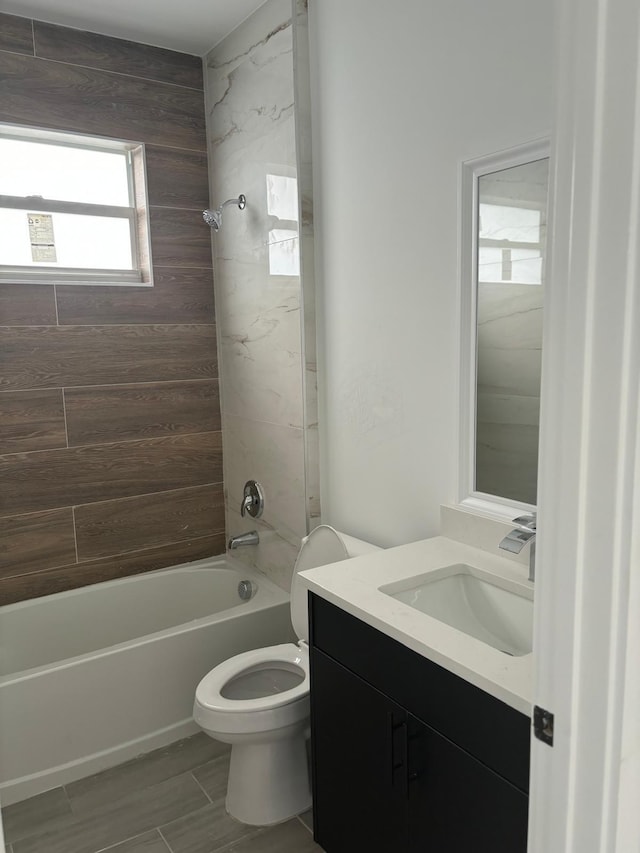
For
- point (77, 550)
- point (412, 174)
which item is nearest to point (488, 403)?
point (412, 174)

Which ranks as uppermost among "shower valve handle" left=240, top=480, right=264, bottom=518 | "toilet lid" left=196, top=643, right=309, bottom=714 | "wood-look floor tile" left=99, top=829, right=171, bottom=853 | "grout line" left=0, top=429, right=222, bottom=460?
"grout line" left=0, top=429, right=222, bottom=460

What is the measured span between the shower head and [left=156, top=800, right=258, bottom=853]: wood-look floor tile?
87.5 inches

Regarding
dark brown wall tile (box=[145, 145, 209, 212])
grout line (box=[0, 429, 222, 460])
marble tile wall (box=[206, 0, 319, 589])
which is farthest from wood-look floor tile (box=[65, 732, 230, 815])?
dark brown wall tile (box=[145, 145, 209, 212])

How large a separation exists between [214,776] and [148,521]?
115 cm

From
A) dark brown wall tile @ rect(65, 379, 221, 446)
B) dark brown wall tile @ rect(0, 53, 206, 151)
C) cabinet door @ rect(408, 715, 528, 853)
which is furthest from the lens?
dark brown wall tile @ rect(65, 379, 221, 446)

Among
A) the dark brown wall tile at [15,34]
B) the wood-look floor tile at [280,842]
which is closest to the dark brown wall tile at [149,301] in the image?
the dark brown wall tile at [15,34]

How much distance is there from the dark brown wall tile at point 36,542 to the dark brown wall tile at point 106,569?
43mm

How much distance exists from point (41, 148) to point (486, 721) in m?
2.72

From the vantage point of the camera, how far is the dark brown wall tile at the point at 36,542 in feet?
9.05

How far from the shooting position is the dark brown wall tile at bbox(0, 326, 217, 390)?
8.89ft

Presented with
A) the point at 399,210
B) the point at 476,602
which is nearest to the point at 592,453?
A: the point at 476,602

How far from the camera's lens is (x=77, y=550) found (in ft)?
9.53

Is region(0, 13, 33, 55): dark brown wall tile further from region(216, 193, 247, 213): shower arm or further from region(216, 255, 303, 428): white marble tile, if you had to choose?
region(216, 255, 303, 428): white marble tile

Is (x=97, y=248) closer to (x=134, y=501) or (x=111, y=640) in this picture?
(x=134, y=501)
